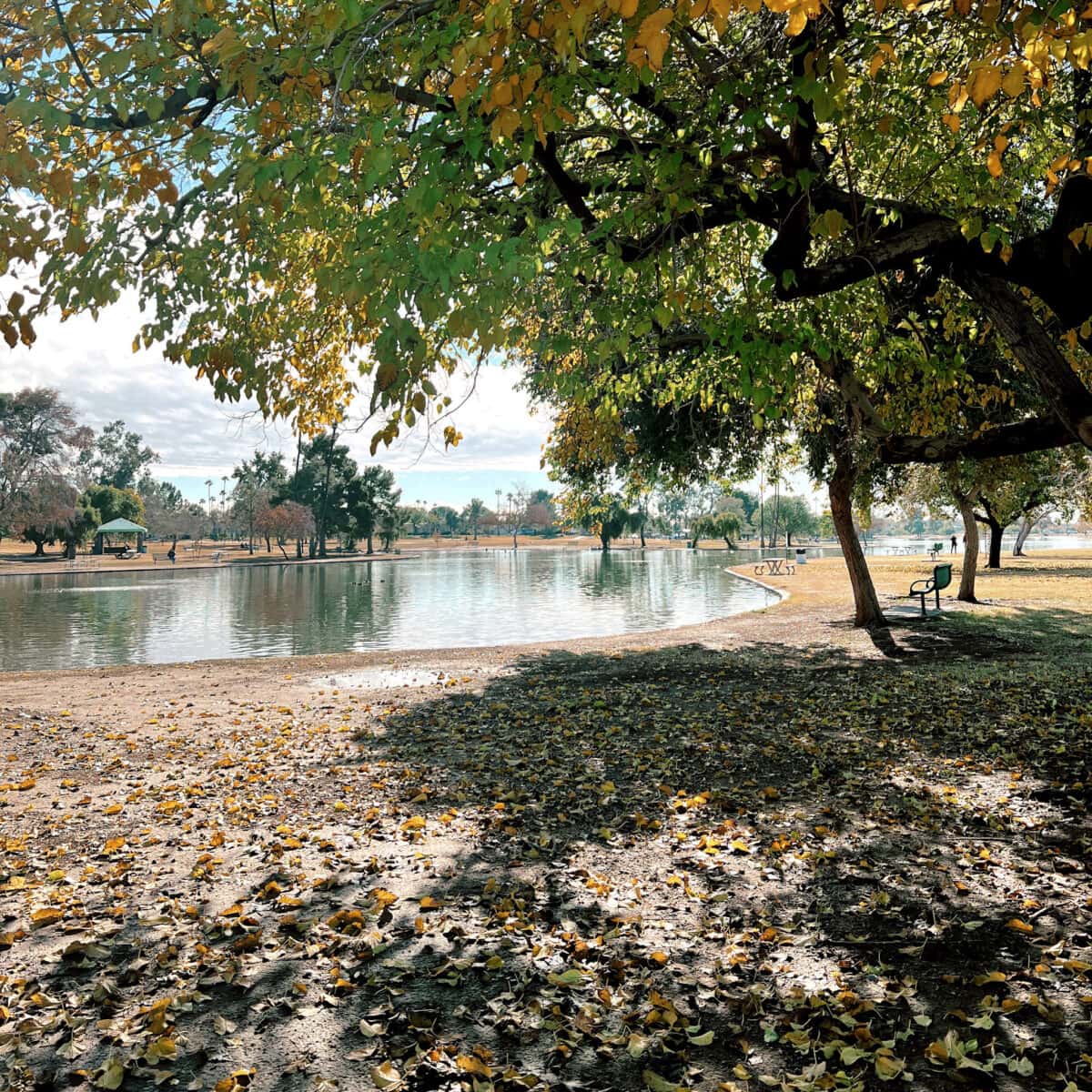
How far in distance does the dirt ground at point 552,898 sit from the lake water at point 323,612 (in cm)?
1047

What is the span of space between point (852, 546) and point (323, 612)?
58.9ft

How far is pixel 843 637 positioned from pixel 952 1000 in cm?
1195

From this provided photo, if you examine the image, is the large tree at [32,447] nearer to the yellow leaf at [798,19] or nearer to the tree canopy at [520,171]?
the tree canopy at [520,171]

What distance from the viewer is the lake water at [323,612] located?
60.6ft

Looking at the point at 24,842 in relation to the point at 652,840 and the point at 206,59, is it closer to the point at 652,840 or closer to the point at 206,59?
the point at 652,840

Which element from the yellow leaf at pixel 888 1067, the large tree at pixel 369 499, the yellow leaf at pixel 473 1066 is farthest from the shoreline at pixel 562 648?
the large tree at pixel 369 499

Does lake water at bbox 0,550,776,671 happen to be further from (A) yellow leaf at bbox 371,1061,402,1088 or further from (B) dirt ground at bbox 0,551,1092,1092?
(A) yellow leaf at bbox 371,1061,402,1088

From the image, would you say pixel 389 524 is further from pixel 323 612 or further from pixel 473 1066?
pixel 473 1066

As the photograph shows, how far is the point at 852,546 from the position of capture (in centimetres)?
1476

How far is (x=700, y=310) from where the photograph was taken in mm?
6230

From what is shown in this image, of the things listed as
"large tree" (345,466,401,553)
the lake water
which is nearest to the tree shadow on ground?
the lake water

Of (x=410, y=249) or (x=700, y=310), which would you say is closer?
(x=410, y=249)

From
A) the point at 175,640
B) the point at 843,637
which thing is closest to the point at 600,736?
the point at 843,637

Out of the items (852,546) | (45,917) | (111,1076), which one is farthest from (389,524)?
(111,1076)
